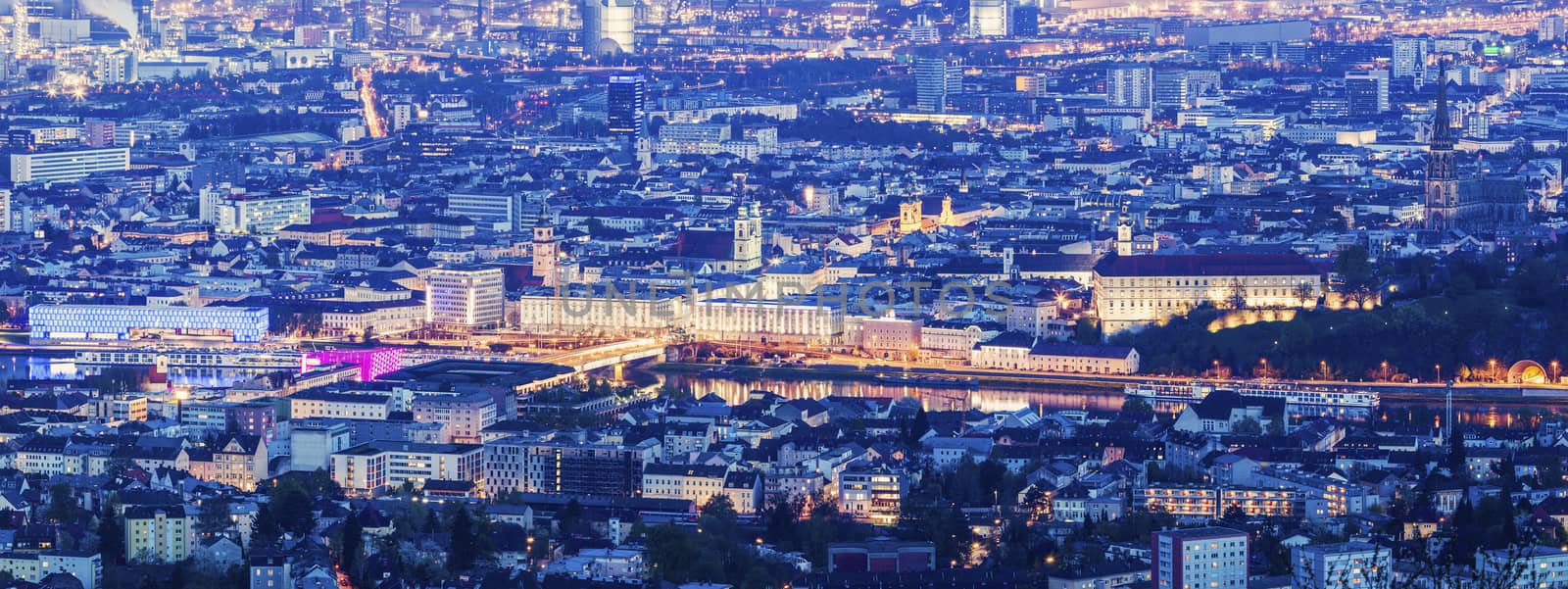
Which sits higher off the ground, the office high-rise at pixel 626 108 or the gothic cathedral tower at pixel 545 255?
the office high-rise at pixel 626 108

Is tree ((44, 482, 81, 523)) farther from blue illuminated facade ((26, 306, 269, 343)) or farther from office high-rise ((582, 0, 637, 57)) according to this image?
office high-rise ((582, 0, 637, 57))

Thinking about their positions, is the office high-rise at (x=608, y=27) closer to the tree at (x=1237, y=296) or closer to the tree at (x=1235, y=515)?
the tree at (x=1237, y=296)

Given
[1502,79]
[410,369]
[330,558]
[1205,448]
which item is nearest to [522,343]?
[410,369]


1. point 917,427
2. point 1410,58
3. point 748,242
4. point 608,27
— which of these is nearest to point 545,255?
point 748,242

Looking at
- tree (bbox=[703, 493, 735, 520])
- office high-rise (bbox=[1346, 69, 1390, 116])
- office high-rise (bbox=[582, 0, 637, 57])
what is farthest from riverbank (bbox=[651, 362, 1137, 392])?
office high-rise (bbox=[582, 0, 637, 57])

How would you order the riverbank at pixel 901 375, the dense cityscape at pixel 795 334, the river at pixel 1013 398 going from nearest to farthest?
the dense cityscape at pixel 795 334 → the river at pixel 1013 398 → the riverbank at pixel 901 375

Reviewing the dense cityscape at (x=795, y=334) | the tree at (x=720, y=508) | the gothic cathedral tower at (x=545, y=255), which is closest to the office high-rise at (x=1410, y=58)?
the dense cityscape at (x=795, y=334)
